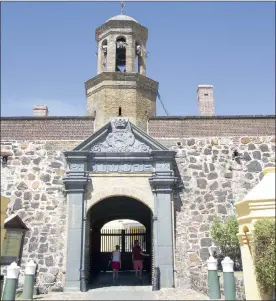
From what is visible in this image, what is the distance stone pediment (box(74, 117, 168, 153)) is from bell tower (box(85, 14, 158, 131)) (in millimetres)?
701

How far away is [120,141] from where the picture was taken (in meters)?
11.2

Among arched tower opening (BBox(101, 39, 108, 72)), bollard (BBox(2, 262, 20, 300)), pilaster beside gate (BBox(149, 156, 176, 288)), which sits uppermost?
arched tower opening (BBox(101, 39, 108, 72))

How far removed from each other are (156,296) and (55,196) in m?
4.50

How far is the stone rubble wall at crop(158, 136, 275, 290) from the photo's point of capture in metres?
10.7

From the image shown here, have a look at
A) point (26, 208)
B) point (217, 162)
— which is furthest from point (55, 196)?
point (217, 162)

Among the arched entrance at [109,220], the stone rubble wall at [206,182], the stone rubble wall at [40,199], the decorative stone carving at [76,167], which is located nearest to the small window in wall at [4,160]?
the stone rubble wall at [40,199]

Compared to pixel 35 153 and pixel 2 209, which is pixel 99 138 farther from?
pixel 2 209

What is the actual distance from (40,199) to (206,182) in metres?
5.38

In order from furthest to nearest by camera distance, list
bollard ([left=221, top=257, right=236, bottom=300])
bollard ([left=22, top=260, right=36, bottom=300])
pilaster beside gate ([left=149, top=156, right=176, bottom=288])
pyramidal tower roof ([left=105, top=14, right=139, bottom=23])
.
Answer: pyramidal tower roof ([left=105, top=14, right=139, bottom=23]) → pilaster beside gate ([left=149, top=156, right=176, bottom=288]) → bollard ([left=22, top=260, right=36, bottom=300]) → bollard ([left=221, top=257, right=236, bottom=300])

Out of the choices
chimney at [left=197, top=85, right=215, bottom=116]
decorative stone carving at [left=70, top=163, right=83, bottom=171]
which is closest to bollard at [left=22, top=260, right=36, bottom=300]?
decorative stone carving at [left=70, top=163, right=83, bottom=171]

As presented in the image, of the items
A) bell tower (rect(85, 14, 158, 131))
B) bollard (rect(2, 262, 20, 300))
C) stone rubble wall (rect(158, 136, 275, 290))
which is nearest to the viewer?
bollard (rect(2, 262, 20, 300))

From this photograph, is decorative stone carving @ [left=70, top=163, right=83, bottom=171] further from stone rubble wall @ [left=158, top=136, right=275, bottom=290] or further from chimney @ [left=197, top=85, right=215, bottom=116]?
chimney @ [left=197, top=85, right=215, bottom=116]

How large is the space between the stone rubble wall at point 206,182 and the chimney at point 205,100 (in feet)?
9.53

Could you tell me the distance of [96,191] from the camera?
10641 mm
